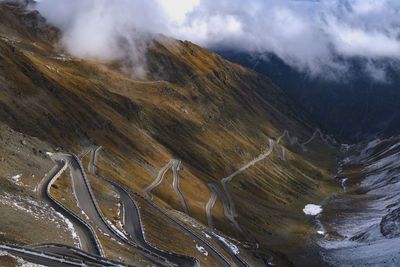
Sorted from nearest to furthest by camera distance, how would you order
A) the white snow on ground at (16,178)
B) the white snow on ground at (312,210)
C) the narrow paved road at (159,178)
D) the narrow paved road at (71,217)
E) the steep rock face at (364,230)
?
the narrow paved road at (71,217), the white snow on ground at (16,178), the steep rock face at (364,230), the narrow paved road at (159,178), the white snow on ground at (312,210)

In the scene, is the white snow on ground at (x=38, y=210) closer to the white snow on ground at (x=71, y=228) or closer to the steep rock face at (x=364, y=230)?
the white snow on ground at (x=71, y=228)

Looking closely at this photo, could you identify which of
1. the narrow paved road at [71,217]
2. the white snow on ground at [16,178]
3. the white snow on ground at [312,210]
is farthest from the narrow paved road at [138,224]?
the white snow on ground at [312,210]

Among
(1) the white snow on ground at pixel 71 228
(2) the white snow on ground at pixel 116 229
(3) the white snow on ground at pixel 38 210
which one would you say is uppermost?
(2) the white snow on ground at pixel 116 229

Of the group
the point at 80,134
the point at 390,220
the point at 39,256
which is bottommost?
the point at 39,256

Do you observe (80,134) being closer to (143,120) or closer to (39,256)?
(143,120)

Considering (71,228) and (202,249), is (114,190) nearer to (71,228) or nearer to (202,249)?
(202,249)

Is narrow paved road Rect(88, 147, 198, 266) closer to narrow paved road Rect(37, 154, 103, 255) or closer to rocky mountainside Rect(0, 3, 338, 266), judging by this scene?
rocky mountainside Rect(0, 3, 338, 266)

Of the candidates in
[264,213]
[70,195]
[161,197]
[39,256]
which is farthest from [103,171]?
[264,213]

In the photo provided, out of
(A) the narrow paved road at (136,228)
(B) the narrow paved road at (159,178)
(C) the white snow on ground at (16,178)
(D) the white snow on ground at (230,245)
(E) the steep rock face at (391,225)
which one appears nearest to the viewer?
(C) the white snow on ground at (16,178)

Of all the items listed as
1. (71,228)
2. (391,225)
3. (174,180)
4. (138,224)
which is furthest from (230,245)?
(174,180)
